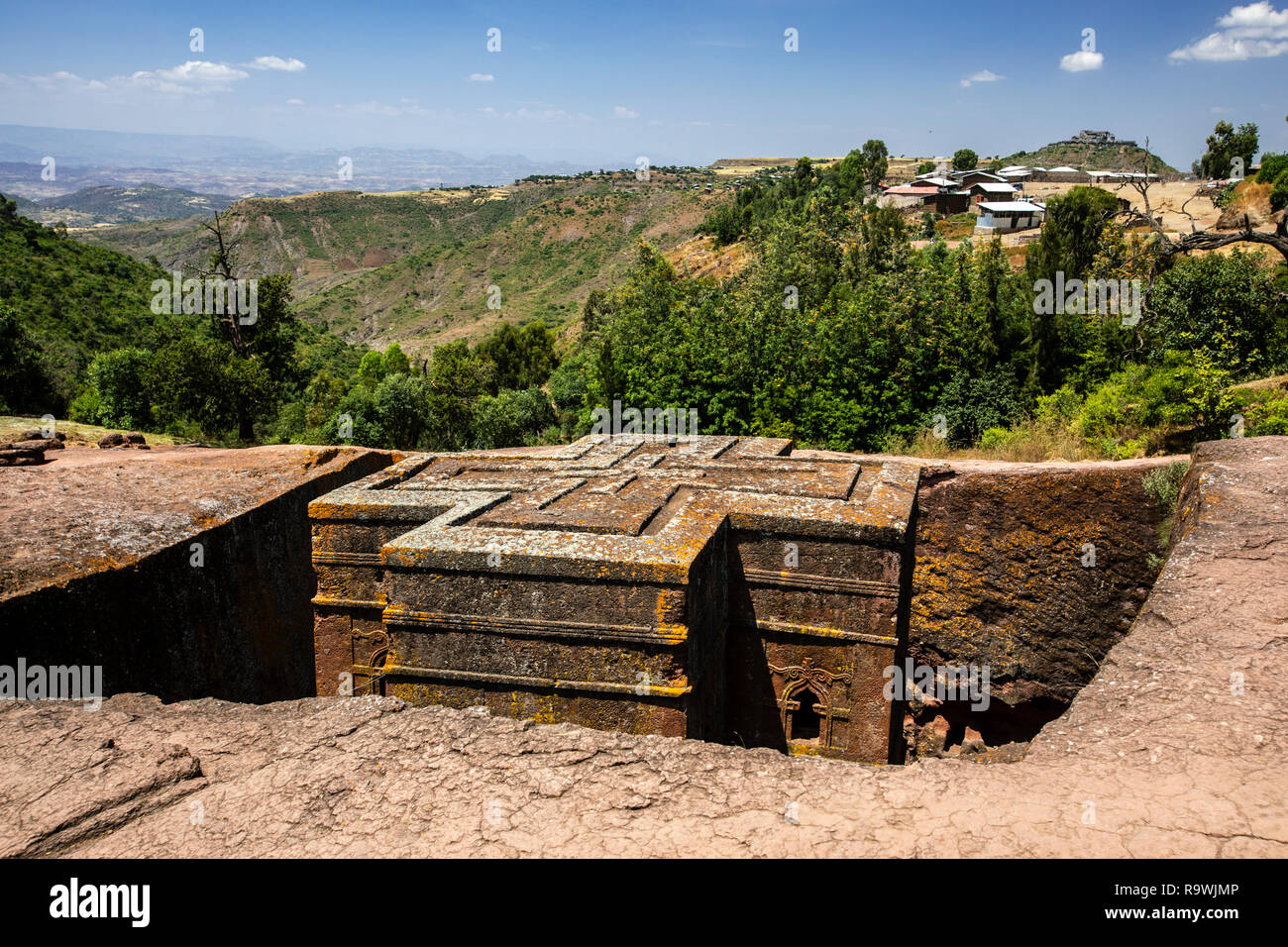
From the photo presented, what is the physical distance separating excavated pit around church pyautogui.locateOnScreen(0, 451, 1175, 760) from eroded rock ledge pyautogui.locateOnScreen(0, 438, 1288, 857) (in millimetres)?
3857

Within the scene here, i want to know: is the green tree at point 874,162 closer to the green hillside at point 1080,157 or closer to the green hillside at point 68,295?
the green hillside at point 1080,157

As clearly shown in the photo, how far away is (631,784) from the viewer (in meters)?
4.51

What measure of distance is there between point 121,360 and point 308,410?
23.8 ft

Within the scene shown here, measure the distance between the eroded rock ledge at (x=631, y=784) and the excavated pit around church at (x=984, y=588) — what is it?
3857mm

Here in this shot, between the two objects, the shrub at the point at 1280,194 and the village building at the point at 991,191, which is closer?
the shrub at the point at 1280,194

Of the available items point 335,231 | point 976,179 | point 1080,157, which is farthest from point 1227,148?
point 335,231

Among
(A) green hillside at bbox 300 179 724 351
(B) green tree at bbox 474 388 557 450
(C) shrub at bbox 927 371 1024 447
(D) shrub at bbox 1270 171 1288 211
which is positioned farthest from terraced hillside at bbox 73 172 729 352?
(C) shrub at bbox 927 371 1024 447

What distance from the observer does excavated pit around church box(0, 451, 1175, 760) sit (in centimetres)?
952

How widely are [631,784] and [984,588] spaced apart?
8.33m

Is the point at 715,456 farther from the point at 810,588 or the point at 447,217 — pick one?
the point at 447,217

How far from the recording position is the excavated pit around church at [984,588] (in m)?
9.52

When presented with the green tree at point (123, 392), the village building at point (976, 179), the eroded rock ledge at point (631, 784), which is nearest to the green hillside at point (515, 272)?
the village building at point (976, 179)

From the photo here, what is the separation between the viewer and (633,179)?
134875mm

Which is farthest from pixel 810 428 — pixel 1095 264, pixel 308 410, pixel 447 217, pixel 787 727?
pixel 447 217
